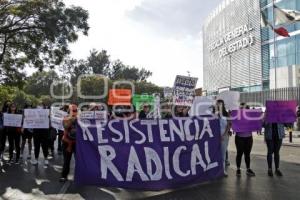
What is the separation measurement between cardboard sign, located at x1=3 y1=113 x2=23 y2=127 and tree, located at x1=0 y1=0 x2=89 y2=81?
41.9 ft

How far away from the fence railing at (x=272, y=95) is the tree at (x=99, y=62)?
64.6m

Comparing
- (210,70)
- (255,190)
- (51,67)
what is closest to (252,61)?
(210,70)

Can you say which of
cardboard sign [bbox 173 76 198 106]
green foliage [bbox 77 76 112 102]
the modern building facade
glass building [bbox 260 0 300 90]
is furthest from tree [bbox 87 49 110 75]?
cardboard sign [bbox 173 76 198 106]

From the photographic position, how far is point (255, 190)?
9.12 metres

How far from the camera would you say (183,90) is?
1902 cm

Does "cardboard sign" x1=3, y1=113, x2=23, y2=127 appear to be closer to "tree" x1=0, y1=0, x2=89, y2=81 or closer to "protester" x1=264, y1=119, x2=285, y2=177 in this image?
"protester" x1=264, y1=119, x2=285, y2=177

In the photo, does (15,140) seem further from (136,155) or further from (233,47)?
(233,47)

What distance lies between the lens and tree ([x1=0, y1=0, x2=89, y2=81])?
26109 mm

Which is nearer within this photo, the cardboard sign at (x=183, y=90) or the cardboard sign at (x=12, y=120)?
the cardboard sign at (x=12, y=120)

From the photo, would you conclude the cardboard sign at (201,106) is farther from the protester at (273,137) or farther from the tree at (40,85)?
the tree at (40,85)

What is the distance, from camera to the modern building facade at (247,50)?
51.5 metres

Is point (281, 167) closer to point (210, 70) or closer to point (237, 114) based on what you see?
point (237, 114)

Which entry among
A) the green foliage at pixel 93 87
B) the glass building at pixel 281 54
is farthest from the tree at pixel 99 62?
the glass building at pixel 281 54

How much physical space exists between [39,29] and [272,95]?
77.7 ft
